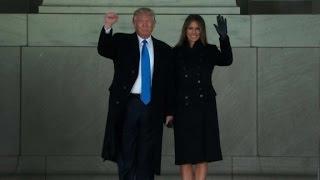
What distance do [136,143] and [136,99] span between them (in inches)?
15.7

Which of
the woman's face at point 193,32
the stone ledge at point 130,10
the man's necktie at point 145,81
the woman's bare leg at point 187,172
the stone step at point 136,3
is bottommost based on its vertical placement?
the woman's bare leg at point 187,172

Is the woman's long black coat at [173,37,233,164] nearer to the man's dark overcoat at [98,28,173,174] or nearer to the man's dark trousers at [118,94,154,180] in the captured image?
the man's dark overcoat at [98,28,173,174]

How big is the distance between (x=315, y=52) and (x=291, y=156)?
1.20 meters

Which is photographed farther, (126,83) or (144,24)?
(144,24)

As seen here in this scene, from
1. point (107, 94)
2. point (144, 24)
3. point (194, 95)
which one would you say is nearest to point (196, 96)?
point (194, 95)

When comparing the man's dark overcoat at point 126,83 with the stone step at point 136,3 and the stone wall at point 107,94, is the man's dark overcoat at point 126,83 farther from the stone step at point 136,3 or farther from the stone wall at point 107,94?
the stone step at point 136,3

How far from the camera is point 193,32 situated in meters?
7.60

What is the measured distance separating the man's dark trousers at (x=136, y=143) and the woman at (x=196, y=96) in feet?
1.30

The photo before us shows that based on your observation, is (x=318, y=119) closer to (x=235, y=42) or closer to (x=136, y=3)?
(x=235, y=42)

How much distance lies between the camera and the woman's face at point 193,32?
7.59 metres

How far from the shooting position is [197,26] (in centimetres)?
759

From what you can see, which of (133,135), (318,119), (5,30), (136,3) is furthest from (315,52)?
(5,30)

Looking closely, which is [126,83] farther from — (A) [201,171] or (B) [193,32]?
(A) [201,171]

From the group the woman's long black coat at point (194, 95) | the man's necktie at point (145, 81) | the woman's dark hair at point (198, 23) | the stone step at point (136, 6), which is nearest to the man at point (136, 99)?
the man's necktie at point (145, 81)
